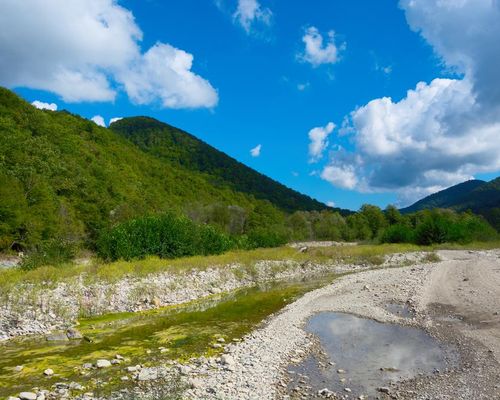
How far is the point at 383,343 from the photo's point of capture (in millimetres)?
15781

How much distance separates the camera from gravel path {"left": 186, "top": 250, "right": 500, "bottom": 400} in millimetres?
10836

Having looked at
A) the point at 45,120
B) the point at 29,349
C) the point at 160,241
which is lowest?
the point at 29,349

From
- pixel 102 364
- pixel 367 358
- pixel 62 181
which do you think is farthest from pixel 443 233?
pixel 102 364

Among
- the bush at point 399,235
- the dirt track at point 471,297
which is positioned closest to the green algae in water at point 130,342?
the dirt track at point 471,297

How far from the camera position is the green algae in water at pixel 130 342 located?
1228 centimetres

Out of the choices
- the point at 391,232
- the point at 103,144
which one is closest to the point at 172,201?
the point at 103,144

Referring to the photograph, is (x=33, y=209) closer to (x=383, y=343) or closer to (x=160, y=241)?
(x=160, y=241)

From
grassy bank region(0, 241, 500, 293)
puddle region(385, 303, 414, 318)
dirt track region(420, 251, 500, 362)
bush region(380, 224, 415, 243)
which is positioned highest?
bush region(380, 224, 415, 243)

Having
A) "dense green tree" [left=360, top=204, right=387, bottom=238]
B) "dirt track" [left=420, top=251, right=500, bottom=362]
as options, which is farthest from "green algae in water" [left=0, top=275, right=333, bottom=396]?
"dense green tree" [left=360, top=204, right=387, bottom=238]

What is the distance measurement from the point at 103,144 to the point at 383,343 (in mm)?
120567

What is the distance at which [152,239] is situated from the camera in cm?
3816

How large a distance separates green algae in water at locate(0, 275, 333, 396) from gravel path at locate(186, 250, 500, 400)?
173 cm

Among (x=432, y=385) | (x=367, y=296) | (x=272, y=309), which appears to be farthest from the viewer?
(x=367, y=296)

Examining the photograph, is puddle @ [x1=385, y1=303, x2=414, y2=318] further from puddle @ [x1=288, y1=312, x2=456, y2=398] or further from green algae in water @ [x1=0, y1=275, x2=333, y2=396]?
green algae in water @ [x1=0, y1=275, x2=333, y2=396]
